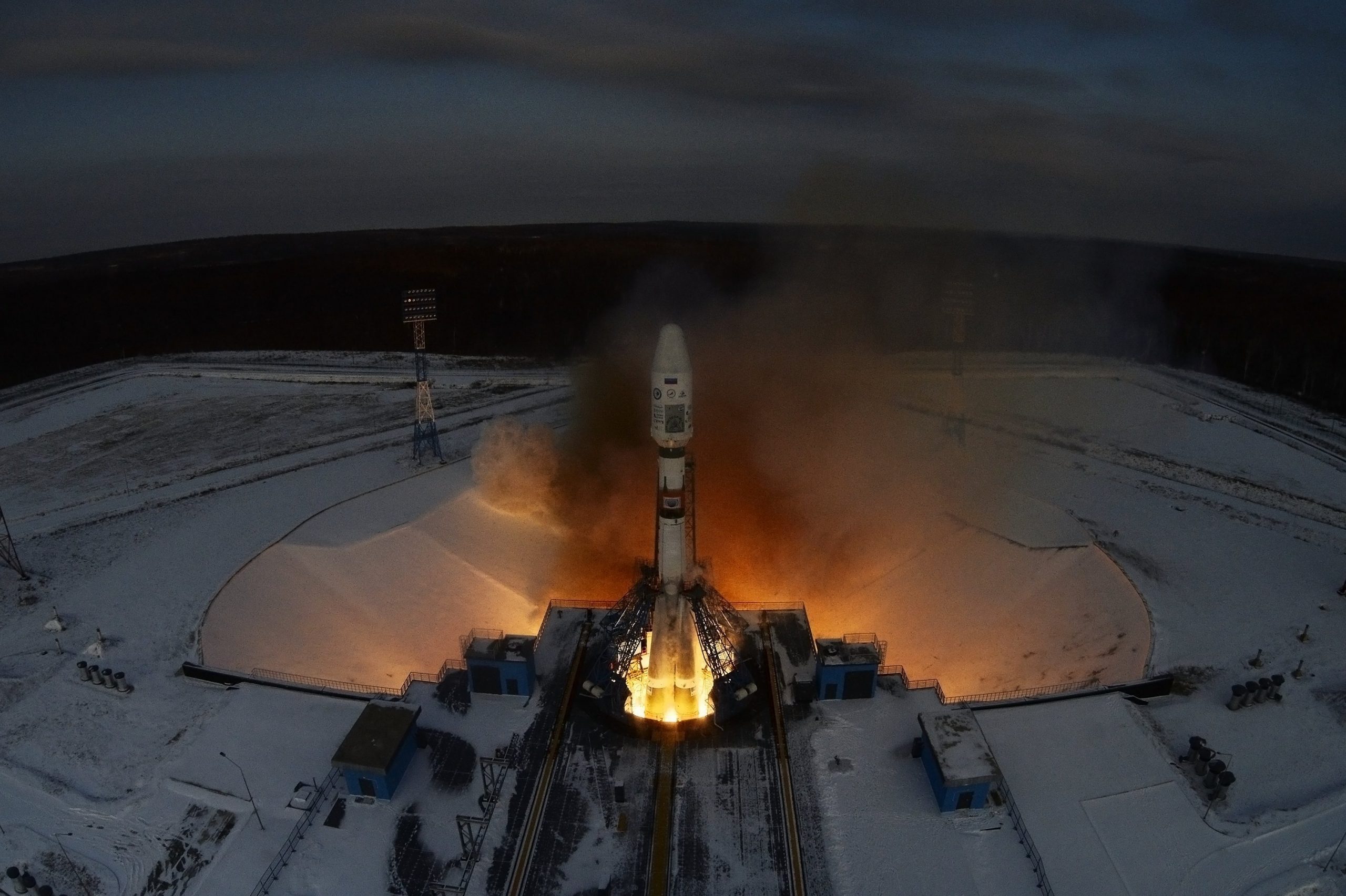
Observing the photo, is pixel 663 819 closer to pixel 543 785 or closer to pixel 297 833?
pixel 543 785

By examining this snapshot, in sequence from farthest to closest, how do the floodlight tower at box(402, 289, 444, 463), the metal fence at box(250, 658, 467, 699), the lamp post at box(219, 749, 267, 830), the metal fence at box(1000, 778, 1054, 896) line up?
the floodlight tower at box(402, 289, 444, 463) → the metal fence at box(250, 658, 467, 699) → the lamp post at box(219, 749, 267, 830) → the metal fence at box(1000, 778, 1054, 896)

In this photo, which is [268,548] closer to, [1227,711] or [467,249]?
[1227,711]

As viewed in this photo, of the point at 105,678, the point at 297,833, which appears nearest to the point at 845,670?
the point at 297,833

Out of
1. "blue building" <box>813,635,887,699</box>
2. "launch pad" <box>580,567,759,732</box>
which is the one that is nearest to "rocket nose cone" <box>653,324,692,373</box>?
"launch pad" <box>580,567,759,732</box>

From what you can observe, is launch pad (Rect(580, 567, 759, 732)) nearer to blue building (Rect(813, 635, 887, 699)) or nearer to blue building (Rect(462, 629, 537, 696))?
blue building (Rect(462, 629, 537, 696))

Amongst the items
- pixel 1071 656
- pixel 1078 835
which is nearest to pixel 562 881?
pixel 1078 835
